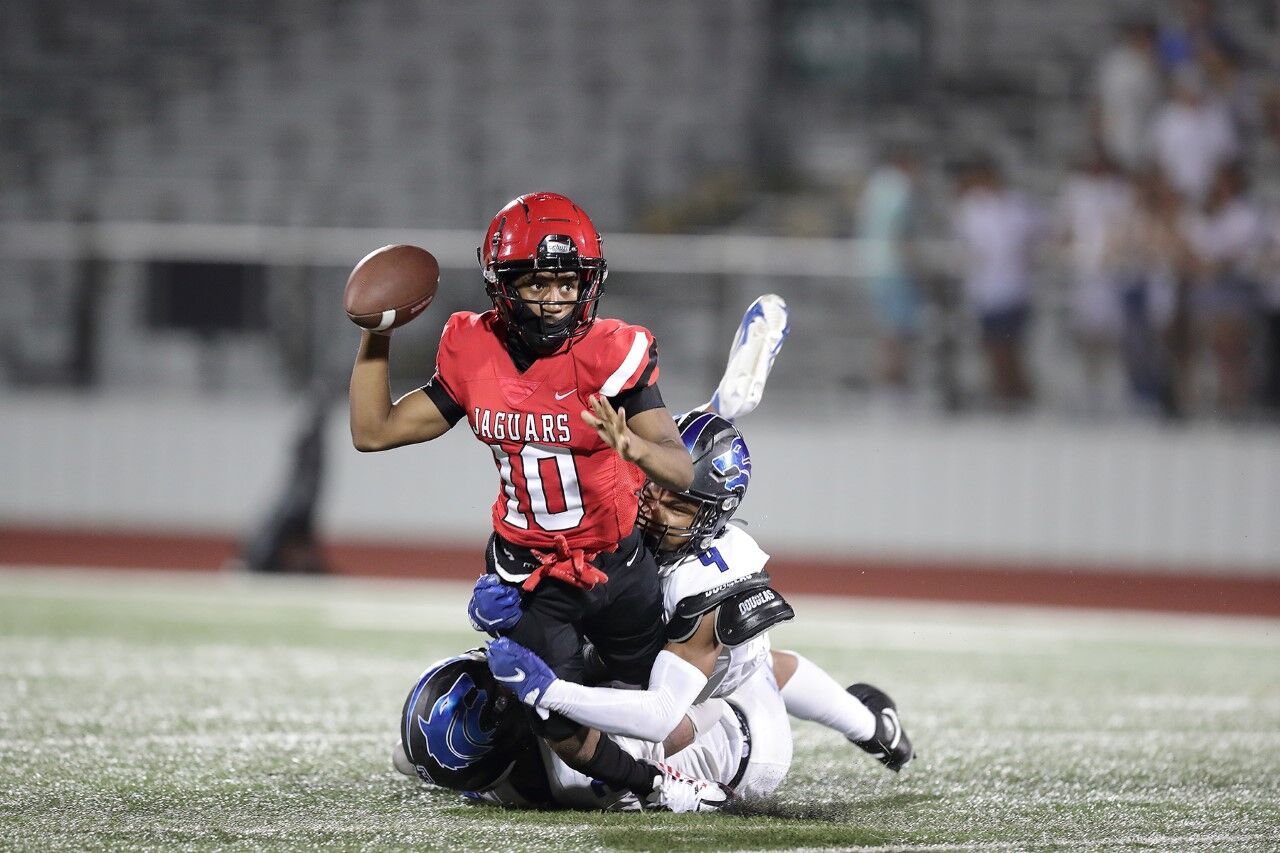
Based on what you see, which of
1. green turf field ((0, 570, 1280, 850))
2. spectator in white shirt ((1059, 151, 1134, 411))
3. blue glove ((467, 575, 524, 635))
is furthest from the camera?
spectator in white shirt ((1059, 151, 1134, 411))

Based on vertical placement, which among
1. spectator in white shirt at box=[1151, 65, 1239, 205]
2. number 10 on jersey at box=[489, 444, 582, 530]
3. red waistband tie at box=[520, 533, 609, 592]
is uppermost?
spectator in white shirt at box=[1151, 65, 1239, 205]

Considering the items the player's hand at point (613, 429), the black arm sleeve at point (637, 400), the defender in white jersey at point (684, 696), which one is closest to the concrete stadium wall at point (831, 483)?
the defender in white jersey at point (684, 696)

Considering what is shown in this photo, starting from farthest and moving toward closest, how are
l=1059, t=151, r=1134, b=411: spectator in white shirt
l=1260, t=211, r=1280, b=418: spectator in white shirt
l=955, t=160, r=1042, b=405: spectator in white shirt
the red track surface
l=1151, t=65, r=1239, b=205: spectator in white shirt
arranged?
l=1151, t=65, r=1239, b=205: spectator in white shirt, l=955, t=160, r=1042, b=405: spectator in white shirt, l=1059, t=151, r=1134, b=411: spectator in white shirt, l=1260, t=211, r=1280, b=418: spectator in white shirt, the red track surface

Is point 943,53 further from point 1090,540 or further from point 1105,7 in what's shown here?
point 1090,540

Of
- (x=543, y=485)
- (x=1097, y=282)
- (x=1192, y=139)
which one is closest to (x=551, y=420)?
(x=543, y=485)

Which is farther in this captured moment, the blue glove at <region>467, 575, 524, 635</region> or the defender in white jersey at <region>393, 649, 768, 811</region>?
the defender in white jersey at <region>393, 649, 768, 811</region>

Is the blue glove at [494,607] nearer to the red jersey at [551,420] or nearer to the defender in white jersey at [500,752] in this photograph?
the red jersey at [551,420]

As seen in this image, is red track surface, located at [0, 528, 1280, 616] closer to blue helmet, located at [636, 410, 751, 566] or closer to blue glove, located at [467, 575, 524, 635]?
blue helmet, located at [636, 410, 751, 566]

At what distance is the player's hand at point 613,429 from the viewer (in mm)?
3340

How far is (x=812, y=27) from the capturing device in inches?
549

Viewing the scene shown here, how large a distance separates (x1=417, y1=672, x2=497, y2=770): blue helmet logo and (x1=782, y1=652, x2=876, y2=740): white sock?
2.63 feet

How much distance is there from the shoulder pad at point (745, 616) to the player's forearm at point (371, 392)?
0.84 metres

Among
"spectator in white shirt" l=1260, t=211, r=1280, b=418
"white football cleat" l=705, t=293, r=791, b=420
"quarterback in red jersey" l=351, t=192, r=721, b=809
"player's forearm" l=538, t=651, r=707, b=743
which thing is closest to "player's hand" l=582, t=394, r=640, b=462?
"quarterback in red jersey" l=351, t=192, r=721, b=809

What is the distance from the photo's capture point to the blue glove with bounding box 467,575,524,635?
3652 mm
